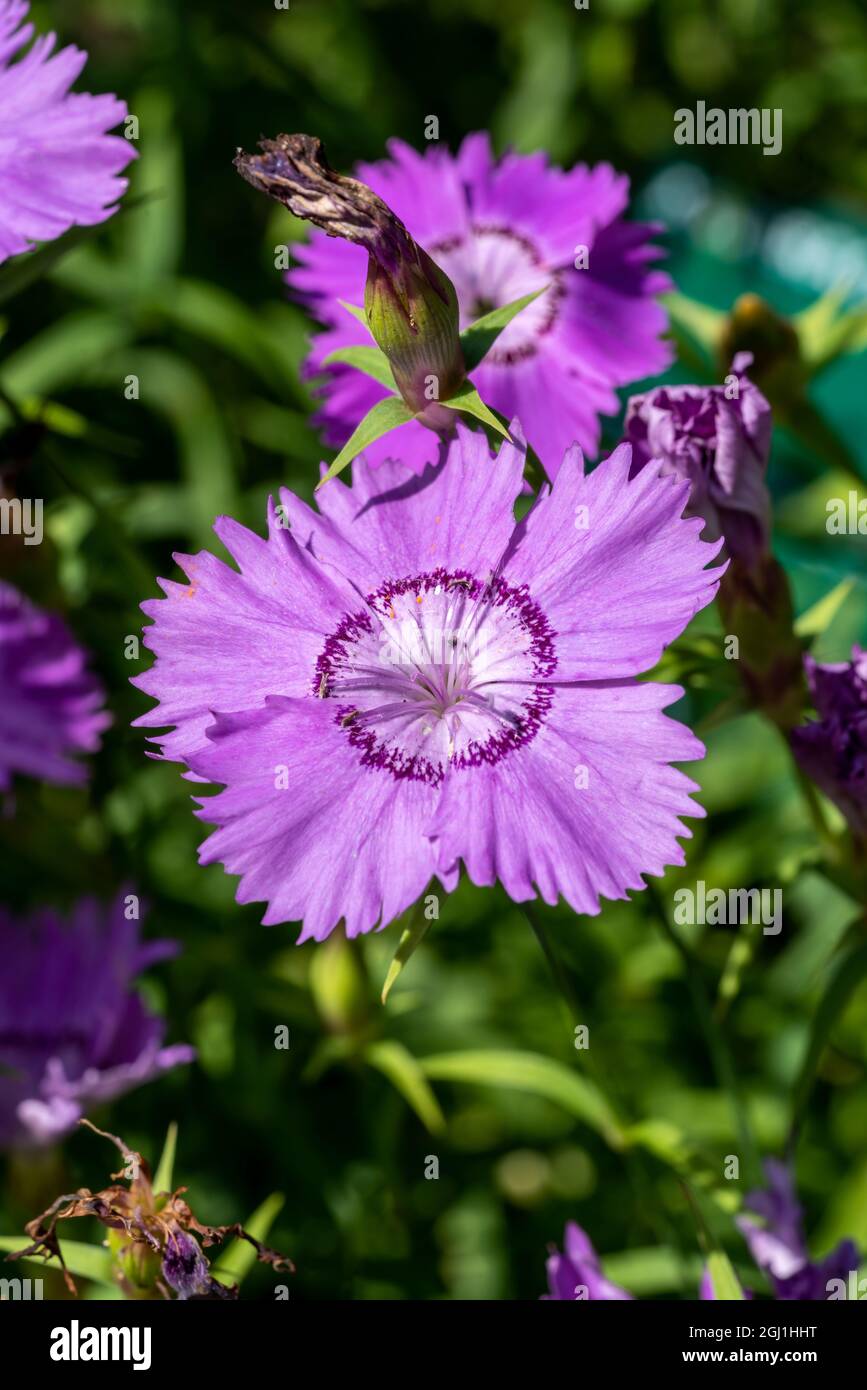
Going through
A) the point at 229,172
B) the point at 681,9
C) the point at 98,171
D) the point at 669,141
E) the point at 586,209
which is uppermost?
the point at 681,9

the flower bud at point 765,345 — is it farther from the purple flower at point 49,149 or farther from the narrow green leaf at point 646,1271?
the narrow green leaf at point 646,1271

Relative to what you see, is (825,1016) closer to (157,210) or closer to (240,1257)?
(240,1257)

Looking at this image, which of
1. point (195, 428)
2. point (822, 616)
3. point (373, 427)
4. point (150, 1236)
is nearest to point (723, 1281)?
point (150, 1236)

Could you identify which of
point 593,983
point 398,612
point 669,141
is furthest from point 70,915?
point 669,141

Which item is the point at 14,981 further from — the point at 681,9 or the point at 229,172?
the point at 681,9

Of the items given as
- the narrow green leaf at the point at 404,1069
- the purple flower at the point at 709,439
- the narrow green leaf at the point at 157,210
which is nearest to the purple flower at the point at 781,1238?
the narrow green leaf at the point at 404,1069
